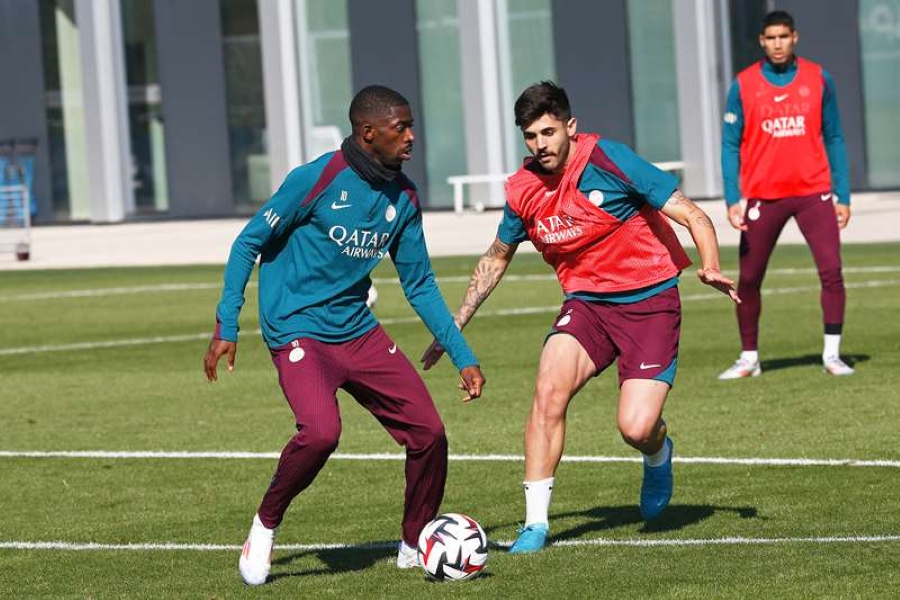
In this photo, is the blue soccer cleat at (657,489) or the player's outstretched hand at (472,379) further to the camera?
the blue soccer cleat at (657,489)

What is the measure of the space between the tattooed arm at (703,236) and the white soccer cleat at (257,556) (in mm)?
2068

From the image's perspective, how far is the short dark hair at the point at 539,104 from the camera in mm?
7684

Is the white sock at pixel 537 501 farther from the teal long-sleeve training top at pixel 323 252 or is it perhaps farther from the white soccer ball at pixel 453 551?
the teal long-sleeve training top at pixel 323 252

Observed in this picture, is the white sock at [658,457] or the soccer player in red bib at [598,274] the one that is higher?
the soccer player in red bib at [598,274]

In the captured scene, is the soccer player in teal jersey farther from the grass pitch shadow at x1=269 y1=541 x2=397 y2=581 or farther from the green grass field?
the green grass field

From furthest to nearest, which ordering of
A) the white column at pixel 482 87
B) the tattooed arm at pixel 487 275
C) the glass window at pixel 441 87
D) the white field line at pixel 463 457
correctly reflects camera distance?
the glass window at pixel 441 87, the white column at pixel 482 87, the white field line at pixel 463 457, the tattooed arm at pixel 487 275

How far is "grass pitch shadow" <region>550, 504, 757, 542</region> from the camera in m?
8.15

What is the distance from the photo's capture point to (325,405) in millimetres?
7277

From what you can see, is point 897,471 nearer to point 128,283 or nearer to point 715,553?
point 715,553

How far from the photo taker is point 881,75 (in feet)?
110

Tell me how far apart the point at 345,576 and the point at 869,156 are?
28016 millimetres

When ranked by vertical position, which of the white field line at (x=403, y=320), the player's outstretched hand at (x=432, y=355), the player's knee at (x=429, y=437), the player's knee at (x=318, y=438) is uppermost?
the player's outstretched hand at (x=432, y=355)

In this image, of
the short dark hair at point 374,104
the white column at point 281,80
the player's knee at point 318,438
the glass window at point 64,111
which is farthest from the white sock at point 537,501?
the glass window at point 64,111

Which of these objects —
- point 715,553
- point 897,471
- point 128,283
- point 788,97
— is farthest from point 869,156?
point 715,553
